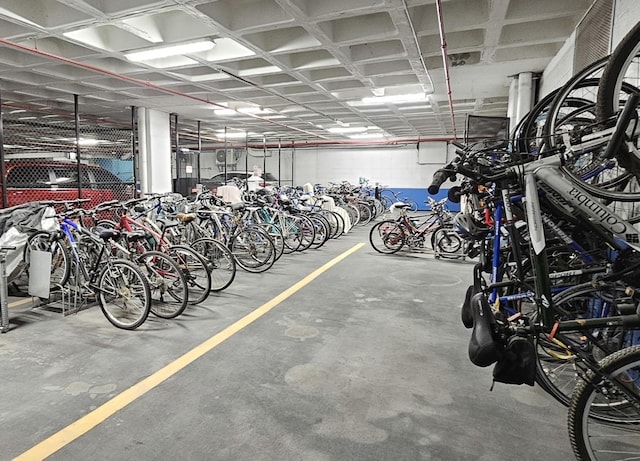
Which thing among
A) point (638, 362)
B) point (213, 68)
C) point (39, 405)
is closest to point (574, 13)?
point (638, 362)

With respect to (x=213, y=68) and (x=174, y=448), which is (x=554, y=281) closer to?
(x=174, y=448)

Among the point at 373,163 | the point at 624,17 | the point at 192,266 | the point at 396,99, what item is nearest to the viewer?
the point at 624,17

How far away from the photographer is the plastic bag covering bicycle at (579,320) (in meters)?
1.49

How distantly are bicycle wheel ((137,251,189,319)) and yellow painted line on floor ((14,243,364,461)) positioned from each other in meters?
0.59

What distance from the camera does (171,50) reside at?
4.32m

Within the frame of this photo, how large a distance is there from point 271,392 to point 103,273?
6.51ft

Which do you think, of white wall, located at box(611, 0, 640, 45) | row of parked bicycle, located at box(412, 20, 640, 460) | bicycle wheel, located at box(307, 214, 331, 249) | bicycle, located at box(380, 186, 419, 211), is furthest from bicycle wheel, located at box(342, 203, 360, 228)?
row of parked bicycle, located at box(412, 20, 640, 460)

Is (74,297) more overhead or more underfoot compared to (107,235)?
more underfoot

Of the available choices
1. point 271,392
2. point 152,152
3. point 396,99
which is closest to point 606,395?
point 271,392

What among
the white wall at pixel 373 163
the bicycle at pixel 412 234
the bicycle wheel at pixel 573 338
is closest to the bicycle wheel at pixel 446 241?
the bicycle at pixel 412 234

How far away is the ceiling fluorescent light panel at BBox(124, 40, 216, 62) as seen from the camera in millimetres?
4164

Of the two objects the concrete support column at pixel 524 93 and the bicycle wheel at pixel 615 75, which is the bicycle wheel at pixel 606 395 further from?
the concrete support column at pixel 524 93

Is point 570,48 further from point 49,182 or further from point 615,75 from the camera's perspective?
point 49,182

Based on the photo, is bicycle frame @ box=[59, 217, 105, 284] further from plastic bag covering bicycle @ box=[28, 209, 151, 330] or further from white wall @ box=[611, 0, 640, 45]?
white wall @ box=[611, 0, 640, 45]
